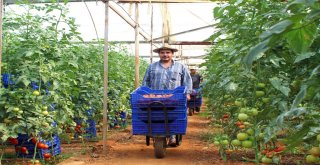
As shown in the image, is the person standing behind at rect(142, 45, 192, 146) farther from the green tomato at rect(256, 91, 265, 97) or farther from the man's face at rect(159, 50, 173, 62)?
the green tomato at rect(256, 91, 265, 97)

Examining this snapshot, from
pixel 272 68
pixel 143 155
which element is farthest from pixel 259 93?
pixel 143 155

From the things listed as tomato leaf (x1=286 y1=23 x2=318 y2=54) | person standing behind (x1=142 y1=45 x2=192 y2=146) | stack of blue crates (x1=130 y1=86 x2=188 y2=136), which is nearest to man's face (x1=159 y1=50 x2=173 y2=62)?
person standing behind (x1=142 y1=45 x2=192 y2=146)

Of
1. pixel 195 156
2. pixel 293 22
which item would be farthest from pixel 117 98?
pixel 293 22

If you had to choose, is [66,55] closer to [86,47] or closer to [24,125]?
[24,125]

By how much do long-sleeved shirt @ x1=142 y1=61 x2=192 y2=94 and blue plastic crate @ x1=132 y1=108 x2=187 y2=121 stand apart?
0.92m

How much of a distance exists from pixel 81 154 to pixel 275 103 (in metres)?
3.55

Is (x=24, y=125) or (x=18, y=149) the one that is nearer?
(x=24, y=125)

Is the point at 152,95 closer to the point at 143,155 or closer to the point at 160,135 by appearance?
the point at 160,135

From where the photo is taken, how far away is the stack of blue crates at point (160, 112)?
17.3 ft

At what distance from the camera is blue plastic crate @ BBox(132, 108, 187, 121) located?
532 cm

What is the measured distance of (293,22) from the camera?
1011 millimetres

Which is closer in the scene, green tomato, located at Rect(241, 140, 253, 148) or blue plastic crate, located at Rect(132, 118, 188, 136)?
green tomato, located at Rect(241, 140, 253, 148)

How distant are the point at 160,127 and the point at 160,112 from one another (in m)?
0.21

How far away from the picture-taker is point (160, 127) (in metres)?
5.38
